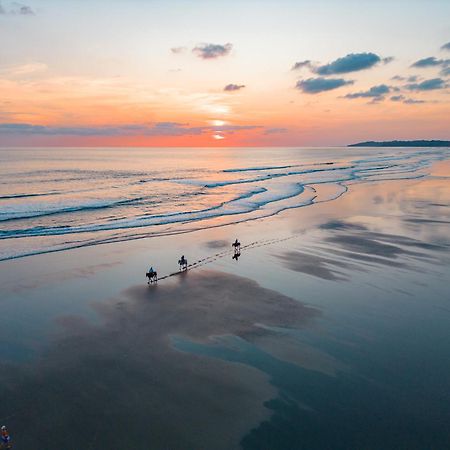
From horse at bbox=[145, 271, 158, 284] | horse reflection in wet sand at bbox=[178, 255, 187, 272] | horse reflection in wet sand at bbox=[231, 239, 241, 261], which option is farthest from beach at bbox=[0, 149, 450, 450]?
horse reflection in wet sand at bbox=[178, 255, 187, 272]

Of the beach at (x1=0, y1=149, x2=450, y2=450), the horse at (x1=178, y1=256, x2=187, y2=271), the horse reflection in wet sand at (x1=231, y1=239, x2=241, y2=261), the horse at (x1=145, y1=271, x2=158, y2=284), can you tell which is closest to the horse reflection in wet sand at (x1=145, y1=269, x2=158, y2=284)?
the horse at (x1=145, y1=271, x2=158, y2=284)

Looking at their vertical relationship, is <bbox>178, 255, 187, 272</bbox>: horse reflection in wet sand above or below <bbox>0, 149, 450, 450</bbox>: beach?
above

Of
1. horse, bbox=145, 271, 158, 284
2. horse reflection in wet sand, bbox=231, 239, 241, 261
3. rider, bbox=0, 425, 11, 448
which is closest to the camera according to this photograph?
rider, bbox=0, 425, 11, 448

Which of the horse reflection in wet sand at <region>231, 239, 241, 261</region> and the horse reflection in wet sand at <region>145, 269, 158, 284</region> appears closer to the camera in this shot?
the horse reflection in wet sand at <region>145, 269, 158, 284</region>

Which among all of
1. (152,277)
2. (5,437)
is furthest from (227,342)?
(152,277)

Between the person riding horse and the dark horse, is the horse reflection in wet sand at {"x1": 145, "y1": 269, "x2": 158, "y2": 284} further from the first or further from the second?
the dark horse

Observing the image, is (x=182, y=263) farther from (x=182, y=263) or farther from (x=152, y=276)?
(x=152, y=276)

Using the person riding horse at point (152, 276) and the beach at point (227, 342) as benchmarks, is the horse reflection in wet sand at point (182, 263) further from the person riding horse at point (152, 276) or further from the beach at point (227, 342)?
the person riding horse at point (152, 276)

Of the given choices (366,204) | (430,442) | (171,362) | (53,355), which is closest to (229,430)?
(171,362)

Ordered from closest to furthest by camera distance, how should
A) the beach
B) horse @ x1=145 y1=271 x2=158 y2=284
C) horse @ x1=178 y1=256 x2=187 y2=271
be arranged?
the beach < horse @ x1=145 y1=271 x2=158 y2=284 < horse @ x1=178 y1=256 x2=187 y2=271

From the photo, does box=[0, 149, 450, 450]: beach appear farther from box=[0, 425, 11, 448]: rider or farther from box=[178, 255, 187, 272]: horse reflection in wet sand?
box=[178, 255, 187, 272]: horse reflection in wet sand
